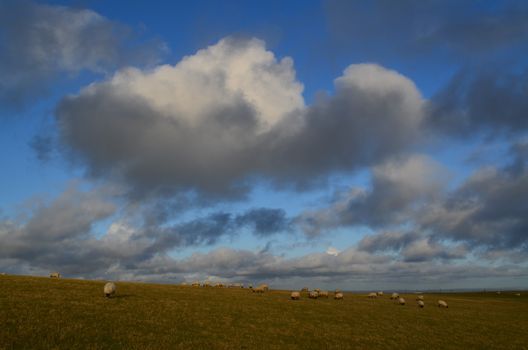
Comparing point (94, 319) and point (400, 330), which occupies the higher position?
point (94, 319)

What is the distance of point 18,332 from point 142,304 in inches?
708

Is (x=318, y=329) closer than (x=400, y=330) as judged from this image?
Yes

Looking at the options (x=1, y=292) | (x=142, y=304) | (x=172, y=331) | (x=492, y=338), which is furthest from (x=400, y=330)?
(x=1, y=292)

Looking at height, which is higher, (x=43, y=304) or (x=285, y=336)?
(x=43, y=304)

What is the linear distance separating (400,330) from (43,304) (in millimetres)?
36125

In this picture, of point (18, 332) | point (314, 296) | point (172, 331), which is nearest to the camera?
point (18, 332)

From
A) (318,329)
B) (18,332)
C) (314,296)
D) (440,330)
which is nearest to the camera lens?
(18,332)

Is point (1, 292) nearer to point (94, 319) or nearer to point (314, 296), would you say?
point (94, 319)

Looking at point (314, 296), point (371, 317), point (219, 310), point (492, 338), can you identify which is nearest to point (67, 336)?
point (219, 310)

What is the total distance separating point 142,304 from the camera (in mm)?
41375

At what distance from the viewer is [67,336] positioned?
24.6 metres

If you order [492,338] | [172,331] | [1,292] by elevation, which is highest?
[1,292]

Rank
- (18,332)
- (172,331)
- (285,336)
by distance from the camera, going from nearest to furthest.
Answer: (18,332)
(172,331)
(285,336)

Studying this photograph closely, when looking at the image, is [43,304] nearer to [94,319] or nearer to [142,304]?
[94,319]
